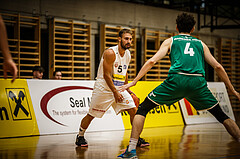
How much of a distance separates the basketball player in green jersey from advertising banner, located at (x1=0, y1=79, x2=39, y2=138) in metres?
3.44

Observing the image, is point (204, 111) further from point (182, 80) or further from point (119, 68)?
point (182, 80)

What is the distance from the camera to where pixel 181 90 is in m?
4.11

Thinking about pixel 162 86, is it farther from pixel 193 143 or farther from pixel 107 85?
pixel 193 143

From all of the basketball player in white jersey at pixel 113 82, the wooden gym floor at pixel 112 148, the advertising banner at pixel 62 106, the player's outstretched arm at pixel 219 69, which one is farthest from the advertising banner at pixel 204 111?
the player's outstretched arm at pixel 219 69

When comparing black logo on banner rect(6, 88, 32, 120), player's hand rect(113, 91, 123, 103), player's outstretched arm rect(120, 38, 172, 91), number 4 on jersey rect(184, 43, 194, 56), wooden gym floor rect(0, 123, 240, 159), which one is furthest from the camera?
black logo on banner rect(6, 88, 32, 120)

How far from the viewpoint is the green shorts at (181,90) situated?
13.4ft

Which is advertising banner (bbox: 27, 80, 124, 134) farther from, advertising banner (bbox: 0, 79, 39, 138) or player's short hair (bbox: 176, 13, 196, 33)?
player's short hair (bbox: 176, 13, 196, 33)

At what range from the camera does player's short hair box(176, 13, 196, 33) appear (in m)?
4.25

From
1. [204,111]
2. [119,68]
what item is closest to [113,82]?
[119,68]

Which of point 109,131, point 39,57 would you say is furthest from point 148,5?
point 109,131

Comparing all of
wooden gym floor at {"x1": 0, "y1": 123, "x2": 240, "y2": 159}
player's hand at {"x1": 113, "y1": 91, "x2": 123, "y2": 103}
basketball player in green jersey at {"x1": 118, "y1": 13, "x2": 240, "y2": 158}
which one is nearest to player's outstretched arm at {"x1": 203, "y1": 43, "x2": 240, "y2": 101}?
basketball player in green jersey at {"x1": 118, "y1": 13, "x2": 240, "y2": 158}

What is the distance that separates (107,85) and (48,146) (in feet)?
4.24

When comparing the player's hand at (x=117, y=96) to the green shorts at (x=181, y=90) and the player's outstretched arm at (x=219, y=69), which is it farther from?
the player's outstretched arm at (x=219, y=69)

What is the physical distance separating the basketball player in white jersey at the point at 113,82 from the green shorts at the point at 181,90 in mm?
1382
